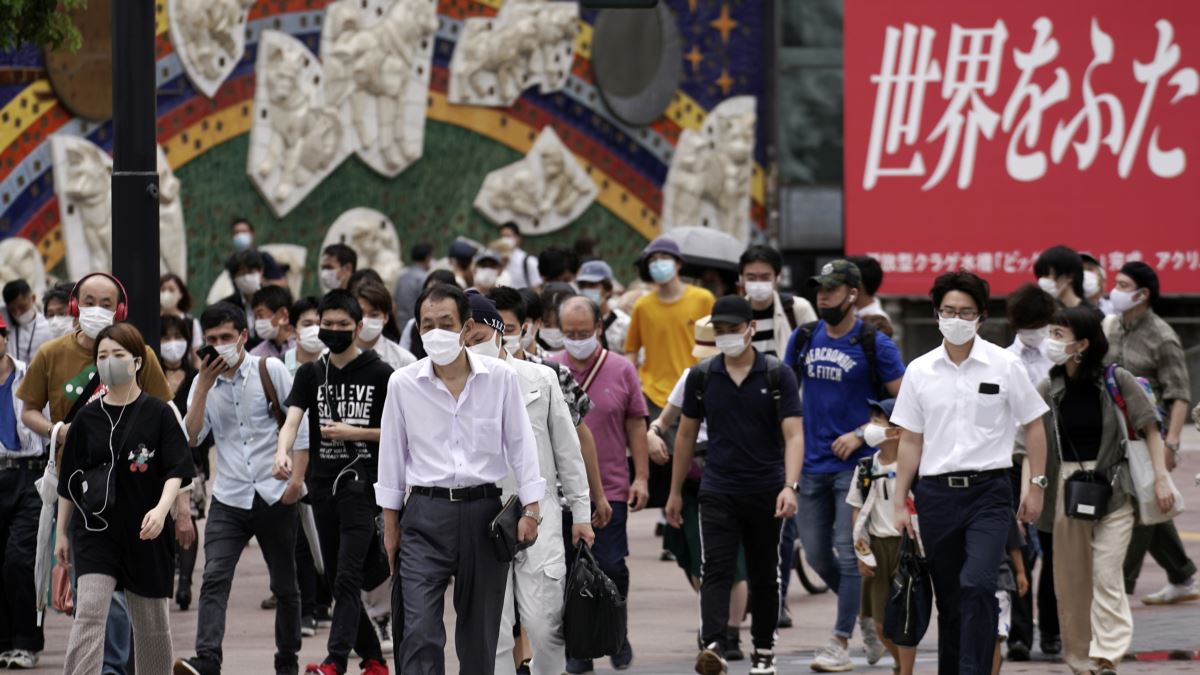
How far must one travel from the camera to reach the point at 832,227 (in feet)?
90.8

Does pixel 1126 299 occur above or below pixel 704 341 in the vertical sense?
above

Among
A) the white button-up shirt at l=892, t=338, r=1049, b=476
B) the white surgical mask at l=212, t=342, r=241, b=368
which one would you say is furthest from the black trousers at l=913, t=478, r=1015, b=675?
the white surgical mask at l=212, t=342, r=241, b=368

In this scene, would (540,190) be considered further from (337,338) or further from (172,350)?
(337,338)

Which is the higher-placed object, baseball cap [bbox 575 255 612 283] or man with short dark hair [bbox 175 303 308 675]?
baseball cap [bbox 575 255 612 283]

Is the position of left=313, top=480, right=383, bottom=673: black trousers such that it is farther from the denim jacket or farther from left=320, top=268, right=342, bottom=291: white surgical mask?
left=320, top=268, right=342, bottom=291: white surgical mask

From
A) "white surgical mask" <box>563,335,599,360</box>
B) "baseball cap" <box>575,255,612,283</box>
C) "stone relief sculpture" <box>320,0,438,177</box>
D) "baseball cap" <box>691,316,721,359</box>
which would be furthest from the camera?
"stone relief sculpture" <box>320,0,438,177</box>

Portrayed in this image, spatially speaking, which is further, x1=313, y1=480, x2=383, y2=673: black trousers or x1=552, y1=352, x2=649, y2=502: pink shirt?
x1=552, y1=352, x2=649, y2=502: pink shirt

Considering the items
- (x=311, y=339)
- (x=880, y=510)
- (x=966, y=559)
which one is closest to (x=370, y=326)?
(x=311, y=339)

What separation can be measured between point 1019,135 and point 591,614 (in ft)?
58.0

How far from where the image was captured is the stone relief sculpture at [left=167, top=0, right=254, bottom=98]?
21.8 meters

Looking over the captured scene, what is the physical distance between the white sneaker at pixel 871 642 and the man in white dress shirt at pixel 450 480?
3.20 m

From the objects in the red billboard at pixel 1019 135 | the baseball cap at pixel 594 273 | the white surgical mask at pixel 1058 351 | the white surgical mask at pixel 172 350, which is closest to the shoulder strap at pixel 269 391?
the white surgical mask at pixel 172 350

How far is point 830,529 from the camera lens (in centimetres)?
1168

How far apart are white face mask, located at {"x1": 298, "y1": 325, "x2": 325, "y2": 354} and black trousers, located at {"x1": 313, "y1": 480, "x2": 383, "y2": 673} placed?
1.49 m
